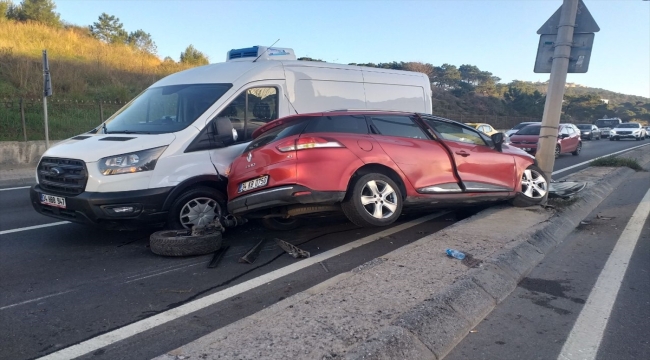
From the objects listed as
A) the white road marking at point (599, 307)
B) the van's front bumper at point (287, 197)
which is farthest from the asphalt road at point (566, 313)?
the van's front bumper at point (287, 197)

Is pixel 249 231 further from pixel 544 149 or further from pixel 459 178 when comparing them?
pixel 544 149

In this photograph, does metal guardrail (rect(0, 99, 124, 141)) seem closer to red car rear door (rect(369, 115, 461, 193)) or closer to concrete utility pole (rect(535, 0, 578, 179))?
red car rear door (rect(369, 115, 461, 193))

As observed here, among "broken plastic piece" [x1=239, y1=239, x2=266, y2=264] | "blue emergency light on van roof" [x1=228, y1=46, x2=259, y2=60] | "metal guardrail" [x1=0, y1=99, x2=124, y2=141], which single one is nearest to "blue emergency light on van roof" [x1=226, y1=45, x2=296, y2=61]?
"blue emergency light on van roof" [x1=228, y1=46, x2=259, y2=60]

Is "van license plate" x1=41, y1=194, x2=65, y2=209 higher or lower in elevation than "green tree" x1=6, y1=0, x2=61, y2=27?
lower

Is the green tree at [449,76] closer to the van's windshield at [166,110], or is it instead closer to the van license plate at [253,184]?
the van's windshield at [166,110]

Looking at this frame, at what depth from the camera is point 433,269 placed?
4809 mm

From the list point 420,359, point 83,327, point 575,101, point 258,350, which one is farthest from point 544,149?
point 575,101

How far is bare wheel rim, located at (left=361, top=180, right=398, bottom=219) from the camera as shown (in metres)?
6.06

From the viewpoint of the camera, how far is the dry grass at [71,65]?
922 inches

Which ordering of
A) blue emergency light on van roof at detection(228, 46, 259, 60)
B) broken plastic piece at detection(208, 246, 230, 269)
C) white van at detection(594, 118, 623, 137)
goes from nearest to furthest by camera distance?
1. broken plastic piece at detection(208, 246, 230, 269)
2. blue emergency light on van roof at detection(228, 46, 259, 60)
3. white van at detection(594, 118, 623, 137)

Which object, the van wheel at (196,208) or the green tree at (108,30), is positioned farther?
the green tree at (108,30)

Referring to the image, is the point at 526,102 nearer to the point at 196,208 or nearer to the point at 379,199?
the point at 379,199

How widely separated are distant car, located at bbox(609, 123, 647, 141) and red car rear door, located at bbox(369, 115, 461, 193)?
4243 cm

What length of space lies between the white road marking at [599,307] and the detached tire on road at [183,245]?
372 cm
